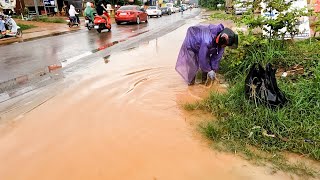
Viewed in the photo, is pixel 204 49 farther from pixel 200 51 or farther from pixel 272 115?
Answer: pixel 272 115

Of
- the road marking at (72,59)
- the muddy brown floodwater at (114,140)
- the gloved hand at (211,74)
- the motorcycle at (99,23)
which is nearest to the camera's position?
the muddy brown floodwater at (114,140)

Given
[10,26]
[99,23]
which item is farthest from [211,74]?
[10,26]

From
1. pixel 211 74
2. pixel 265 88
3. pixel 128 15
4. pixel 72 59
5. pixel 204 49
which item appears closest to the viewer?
pixel 265 88

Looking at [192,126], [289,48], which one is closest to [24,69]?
[192,126]

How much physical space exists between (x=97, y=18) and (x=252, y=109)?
11793mm

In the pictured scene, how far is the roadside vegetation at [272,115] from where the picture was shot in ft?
9.77

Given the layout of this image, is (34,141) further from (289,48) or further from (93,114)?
(289,48)

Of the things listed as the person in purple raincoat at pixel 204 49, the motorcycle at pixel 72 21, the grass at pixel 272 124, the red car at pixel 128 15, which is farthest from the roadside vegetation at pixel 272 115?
the red car at pixel 128 15

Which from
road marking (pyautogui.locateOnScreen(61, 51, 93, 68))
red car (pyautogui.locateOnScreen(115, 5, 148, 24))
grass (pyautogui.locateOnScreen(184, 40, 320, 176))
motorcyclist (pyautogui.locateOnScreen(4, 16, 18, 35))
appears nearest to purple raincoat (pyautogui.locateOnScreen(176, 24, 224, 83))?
grass (pyautogui.locateOnScreen(184, 40, 320, 176))

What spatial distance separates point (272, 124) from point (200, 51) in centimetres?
171

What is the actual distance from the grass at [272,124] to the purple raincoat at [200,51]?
661 mm

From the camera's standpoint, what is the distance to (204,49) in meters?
4.44

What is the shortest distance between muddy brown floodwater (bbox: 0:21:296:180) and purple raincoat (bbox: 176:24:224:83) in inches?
14.8

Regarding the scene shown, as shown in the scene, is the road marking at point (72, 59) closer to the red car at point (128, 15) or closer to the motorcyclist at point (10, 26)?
the motorcyclist at point (10, 26)
